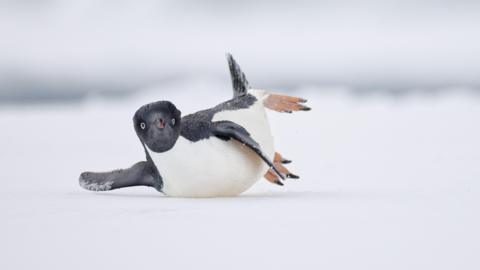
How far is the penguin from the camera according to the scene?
698cm

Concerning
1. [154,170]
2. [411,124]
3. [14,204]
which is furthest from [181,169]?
[411,124]

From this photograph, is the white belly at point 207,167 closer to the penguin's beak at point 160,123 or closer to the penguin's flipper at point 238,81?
the penguin's beak at point 160,123

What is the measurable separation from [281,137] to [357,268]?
1072 centimetres

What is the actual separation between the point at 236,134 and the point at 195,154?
423 mm

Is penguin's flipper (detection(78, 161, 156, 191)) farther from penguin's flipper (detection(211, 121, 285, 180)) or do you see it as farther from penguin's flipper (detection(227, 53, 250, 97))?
penguin's flipper (detection(227, 53, 250, 97))

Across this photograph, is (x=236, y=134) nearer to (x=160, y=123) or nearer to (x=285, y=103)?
(x=160, y=123)

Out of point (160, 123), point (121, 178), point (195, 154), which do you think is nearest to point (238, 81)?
point (121, 178)

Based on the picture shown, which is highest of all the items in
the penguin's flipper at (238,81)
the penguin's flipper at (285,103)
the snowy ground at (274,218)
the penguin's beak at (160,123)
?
the penguin's flipper at (238,81)

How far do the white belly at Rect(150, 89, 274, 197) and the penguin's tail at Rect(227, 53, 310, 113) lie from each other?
1.47 m

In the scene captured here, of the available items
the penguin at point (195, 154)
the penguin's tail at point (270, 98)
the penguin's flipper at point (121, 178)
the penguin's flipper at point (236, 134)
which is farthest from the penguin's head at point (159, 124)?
the penguin's tail at point (270, 98)

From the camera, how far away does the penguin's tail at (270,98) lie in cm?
894

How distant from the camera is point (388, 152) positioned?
12.0m

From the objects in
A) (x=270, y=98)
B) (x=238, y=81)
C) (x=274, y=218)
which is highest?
(x=238, y=81)

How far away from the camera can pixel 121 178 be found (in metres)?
7.72
